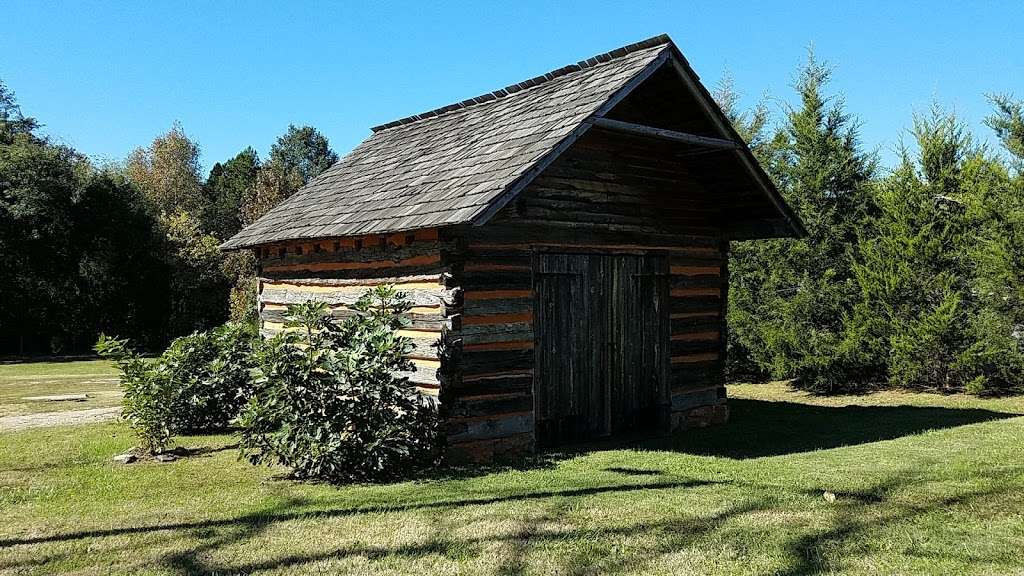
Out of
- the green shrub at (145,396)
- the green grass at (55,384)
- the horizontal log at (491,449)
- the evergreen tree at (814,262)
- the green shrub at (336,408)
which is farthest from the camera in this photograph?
the evergreen tree at (814,262)

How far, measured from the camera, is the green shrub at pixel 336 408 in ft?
25.8

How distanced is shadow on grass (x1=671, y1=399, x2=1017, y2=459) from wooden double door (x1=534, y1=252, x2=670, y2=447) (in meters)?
0.89

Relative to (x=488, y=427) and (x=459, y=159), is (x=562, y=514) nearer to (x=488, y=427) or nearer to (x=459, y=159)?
(x=488, y=427)

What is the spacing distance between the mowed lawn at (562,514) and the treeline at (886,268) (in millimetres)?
5647

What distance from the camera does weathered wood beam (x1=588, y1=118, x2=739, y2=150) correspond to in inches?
354

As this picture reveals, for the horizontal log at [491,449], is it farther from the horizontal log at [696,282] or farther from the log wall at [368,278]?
the horizontal log at [696,282]

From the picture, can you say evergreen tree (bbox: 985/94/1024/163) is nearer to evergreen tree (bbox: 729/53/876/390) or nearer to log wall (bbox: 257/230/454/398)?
evergreen tree (bbox: 729/53/876/390)

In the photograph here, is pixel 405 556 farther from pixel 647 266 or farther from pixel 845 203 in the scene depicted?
pixel 845 203

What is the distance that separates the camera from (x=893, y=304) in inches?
627

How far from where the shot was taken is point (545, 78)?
11.8 metres

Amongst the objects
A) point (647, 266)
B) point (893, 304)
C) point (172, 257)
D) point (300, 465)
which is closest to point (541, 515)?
point (300, 465)

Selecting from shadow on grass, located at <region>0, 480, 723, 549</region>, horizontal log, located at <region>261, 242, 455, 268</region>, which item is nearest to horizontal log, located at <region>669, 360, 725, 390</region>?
shadow on grass, located at <region>0, 480, 723, 549</region>

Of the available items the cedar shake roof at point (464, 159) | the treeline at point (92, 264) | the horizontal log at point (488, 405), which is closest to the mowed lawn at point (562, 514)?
the horizontal log at point (488, 405)

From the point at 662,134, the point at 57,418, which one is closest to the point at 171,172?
the point at 57,418
